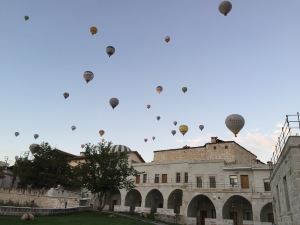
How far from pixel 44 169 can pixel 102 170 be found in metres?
19.4

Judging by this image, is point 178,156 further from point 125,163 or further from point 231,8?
point 231,8

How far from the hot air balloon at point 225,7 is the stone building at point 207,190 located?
→ 21843 millimetres

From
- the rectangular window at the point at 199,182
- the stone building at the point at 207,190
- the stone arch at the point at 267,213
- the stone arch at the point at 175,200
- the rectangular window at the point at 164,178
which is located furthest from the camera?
the rectangular window at the point at 164,178

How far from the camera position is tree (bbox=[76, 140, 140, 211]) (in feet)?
122

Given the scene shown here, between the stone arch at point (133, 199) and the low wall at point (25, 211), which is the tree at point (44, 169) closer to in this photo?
the stone arch at point (133, 199)

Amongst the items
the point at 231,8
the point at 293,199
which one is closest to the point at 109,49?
the point at 231,8

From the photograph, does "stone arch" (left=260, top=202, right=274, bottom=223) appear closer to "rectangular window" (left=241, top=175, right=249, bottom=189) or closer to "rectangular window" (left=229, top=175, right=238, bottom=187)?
"rectangular window" (left=241, top=175, right=249, bottom=189)

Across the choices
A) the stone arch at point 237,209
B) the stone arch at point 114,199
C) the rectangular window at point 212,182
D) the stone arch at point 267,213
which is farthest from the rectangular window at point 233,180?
the stone arch at point 114,199

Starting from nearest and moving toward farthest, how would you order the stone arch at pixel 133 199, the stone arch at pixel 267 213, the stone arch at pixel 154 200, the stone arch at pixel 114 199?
the stone arch at pixel 267 213 < the stone arch at pixel 154 200 < the stone arch at pixel 133 199 < the stone arch at pixel 114 199

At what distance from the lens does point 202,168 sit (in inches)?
1674

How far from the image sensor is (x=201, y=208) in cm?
4216

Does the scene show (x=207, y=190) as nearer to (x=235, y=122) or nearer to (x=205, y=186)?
(x=205, y=186)

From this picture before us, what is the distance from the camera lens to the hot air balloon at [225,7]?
25.6 metres

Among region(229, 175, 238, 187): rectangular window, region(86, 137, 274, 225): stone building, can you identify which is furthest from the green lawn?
region(229, 175, 238, 187): rectangular window
